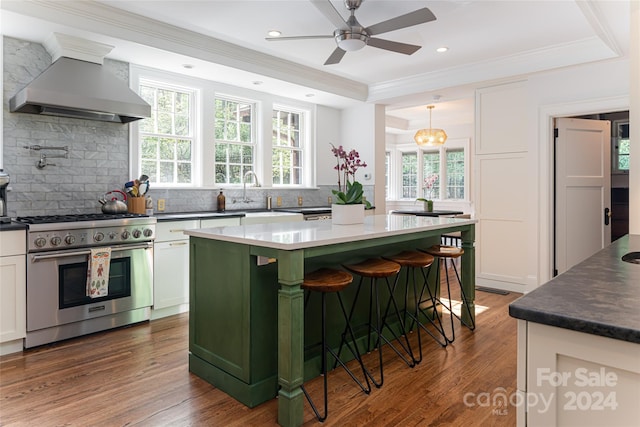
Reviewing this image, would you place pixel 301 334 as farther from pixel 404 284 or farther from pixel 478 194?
pixel 478 194

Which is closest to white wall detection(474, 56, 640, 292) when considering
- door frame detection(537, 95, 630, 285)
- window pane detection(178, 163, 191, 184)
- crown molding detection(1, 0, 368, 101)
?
door frame detection(537, 95, 630, 285)

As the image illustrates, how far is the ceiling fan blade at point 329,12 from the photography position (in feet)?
8.63

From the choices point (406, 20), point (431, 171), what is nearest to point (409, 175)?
point (431, 171)

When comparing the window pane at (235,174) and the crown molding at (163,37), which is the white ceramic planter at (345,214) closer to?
the crown molding at (163,37)

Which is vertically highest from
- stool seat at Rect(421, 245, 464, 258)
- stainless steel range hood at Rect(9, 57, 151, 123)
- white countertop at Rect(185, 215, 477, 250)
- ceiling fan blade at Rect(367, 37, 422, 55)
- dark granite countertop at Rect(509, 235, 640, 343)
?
ceiling fan blade at Rect(367, 37, 422, 55)

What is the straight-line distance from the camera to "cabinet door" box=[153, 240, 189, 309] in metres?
3.72

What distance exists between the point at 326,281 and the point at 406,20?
198 centimetres

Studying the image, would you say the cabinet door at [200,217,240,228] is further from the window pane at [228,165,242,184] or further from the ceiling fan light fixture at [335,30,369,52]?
the ceiling fan light fixture at [335,30,369,52]

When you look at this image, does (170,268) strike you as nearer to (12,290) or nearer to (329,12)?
(12,290)

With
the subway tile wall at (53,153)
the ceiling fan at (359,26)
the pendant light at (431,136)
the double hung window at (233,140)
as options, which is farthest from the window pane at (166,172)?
the pendant light at (431,136)

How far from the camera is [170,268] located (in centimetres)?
382

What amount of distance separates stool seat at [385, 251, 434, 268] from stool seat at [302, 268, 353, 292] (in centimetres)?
67

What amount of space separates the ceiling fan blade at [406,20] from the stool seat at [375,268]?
1727 millimetres

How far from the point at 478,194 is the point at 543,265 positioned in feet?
3.72
